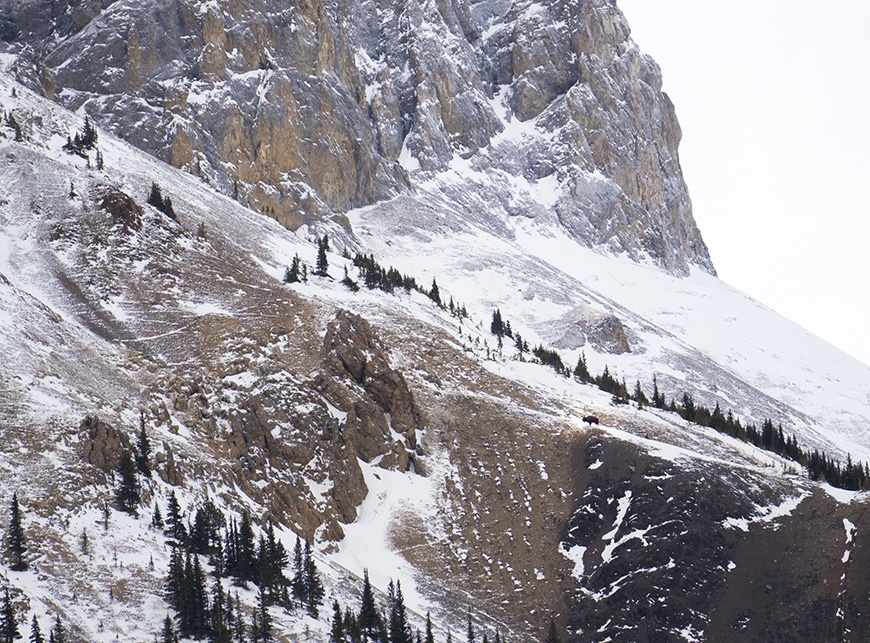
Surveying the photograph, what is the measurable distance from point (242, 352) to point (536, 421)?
2776 cm

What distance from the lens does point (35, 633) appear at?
50594 millimetres

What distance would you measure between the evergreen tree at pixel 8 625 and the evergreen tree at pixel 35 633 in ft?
2.12

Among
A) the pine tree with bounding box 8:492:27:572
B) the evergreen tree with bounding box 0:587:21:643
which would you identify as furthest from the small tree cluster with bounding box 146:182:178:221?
the evergreen tree with bounding box 0:587:21:643

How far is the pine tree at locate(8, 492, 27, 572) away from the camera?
56000 mm

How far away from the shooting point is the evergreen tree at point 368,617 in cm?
6359

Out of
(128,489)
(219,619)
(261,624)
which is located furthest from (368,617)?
(128,489)

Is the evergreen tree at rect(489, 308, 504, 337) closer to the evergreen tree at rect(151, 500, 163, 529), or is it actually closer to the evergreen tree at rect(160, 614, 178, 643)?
the evergreen tree at rect(151, 500, 163, 529)

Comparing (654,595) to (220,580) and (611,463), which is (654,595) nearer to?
(611,463)

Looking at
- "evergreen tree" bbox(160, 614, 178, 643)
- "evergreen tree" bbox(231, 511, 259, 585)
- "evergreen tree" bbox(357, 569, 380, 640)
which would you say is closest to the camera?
"evergreen tree" bbox(160, 614, 178, 643)

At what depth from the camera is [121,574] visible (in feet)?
195

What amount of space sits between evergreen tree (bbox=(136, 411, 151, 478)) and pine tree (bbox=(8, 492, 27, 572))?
37.5 feet

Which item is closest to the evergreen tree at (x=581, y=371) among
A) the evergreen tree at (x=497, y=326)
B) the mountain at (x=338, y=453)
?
the mountain at (x=338, y=453)

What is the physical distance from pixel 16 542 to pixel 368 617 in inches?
850

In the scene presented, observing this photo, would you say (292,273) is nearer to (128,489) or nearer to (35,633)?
(128,489)
